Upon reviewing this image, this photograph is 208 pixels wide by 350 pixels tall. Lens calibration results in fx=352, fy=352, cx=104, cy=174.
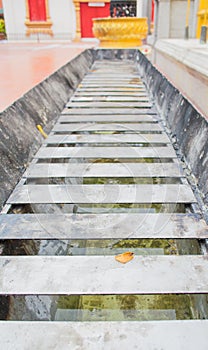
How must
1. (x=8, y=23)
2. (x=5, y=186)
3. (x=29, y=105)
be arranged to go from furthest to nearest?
(x=8, y=23) → (x=29, y=105) → (x=5, y=186)

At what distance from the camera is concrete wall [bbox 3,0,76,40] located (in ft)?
32.8

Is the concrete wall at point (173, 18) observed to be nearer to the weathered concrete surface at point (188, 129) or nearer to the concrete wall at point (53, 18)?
the weathered concrete surface at point (188, 129)

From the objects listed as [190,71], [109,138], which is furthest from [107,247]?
[190,71]

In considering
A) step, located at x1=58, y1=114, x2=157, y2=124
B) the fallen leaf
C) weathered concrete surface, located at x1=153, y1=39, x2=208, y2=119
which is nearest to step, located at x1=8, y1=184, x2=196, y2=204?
the fallen leaf

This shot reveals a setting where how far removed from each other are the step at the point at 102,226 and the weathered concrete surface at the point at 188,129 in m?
0.20

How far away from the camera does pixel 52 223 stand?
130 cm

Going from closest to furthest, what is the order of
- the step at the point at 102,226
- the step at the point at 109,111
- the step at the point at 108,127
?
the step at the point at 102,226, the step at the point at 108,127, the step at the point at 109,111

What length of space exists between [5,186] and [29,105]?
2.87 feet

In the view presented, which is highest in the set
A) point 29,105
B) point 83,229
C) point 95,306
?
point 29,105

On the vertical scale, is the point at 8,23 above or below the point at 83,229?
above

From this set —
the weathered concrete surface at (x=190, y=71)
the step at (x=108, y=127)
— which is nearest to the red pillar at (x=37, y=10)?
the weathered concrete surface at (x=190, y=71)

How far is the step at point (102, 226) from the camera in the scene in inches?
47.9

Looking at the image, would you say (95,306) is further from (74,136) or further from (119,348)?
(74,136)

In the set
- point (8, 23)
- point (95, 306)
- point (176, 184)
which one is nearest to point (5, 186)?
point (95, 306)
